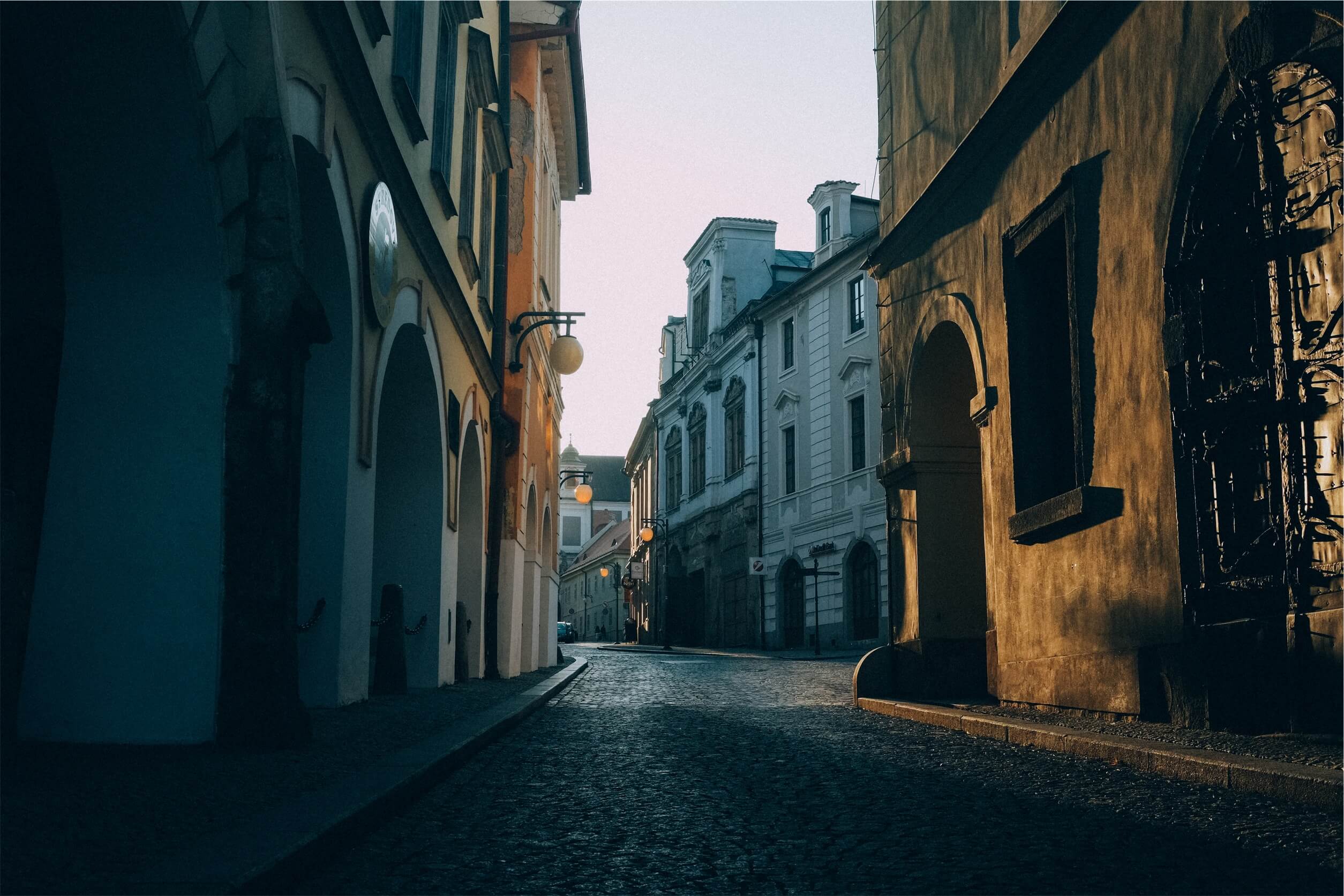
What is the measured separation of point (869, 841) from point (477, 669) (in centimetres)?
1168

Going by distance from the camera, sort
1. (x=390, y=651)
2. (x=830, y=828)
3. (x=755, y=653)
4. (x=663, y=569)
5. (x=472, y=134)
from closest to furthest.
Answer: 1. (x=830, y=828)
2. (x=390, y=651)
3. (x=472, y=134)
4. (x=755, y=653)
5. (x=663, y=569)

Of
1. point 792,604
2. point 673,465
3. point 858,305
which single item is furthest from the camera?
point 673,465

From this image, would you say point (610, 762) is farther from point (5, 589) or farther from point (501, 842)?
point (5, 589)

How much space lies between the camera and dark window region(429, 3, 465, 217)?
11672mm

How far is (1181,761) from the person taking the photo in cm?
550

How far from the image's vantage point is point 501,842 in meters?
4.38

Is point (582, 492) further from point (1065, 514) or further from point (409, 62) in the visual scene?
point (1065, 514)

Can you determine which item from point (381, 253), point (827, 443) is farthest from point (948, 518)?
point (827, 443)

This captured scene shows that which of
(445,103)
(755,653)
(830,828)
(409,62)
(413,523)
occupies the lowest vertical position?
(755,653)

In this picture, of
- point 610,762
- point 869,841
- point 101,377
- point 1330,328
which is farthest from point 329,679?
point 1330,328

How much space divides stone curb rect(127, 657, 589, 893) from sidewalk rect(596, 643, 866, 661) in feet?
65.1

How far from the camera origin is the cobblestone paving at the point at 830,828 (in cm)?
371

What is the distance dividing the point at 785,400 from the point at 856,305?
15.2 ft

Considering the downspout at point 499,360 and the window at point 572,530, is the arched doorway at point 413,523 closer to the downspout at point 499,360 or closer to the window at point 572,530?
the downspout at point 499,360
